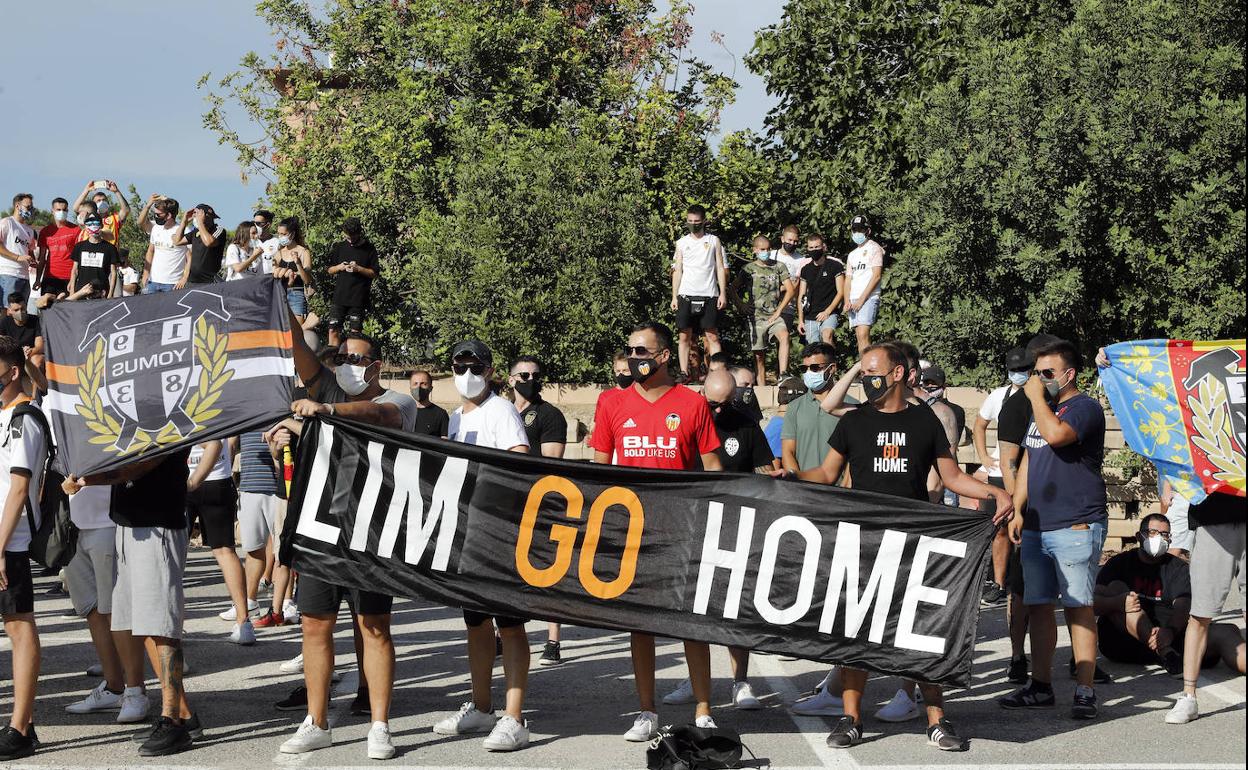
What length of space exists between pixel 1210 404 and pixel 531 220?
1175 centimetres

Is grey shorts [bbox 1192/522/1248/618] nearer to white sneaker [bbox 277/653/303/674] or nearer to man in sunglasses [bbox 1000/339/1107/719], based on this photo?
man in sunglasses [bbox 1000/339/1107/719]

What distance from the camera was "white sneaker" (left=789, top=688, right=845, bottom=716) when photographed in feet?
26.9

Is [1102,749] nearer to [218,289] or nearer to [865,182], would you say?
[218,289]

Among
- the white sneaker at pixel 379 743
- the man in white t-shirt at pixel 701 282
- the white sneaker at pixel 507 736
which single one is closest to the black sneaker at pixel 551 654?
the white sneaker at pixel 507 736

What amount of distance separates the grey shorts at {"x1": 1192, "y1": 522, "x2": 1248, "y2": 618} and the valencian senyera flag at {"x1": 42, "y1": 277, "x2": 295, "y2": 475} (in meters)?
5.21

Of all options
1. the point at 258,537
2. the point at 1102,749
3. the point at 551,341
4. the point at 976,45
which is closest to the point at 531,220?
the point at 551,341

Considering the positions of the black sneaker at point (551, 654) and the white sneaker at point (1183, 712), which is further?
the black sneaker at point (551, 654)

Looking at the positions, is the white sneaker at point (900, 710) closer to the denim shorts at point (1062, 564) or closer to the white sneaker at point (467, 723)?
the denim shorts at point (1062, 564)

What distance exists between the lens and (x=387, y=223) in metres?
21.6

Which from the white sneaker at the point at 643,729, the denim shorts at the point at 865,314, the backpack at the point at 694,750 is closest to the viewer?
the backpack at the point at 694,750

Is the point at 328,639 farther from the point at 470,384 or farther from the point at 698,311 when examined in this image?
the point at 698,311

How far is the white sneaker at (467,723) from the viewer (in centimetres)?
761

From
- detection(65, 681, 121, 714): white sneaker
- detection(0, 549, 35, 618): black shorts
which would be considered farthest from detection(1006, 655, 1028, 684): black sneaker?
detection(0, 549, 35, 618): black shorts

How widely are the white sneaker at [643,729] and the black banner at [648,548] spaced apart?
0.61 m
